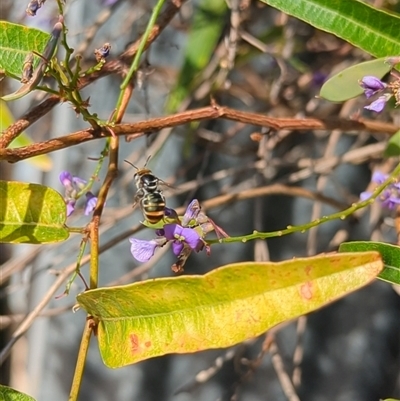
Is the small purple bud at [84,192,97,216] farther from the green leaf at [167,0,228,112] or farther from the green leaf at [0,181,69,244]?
the green leaf at [167,0,228,112]

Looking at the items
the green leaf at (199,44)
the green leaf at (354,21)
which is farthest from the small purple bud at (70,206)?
the green leaf at (199,44)

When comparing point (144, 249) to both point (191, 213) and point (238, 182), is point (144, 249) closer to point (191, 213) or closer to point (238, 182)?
point (191, 213)

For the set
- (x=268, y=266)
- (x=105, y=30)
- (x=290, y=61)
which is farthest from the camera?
(x=105, y=30)

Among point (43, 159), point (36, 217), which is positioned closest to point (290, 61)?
point (43, 159)

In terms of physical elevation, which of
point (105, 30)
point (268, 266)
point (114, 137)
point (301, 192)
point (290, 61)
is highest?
point (105, 30)

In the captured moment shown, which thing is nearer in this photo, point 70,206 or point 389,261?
point 389,261

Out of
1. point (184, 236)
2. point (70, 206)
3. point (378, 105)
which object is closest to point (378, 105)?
point (378, 105)

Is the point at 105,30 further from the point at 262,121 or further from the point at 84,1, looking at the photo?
the point at 262,121
